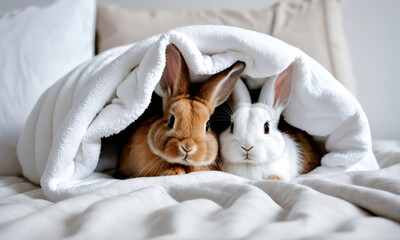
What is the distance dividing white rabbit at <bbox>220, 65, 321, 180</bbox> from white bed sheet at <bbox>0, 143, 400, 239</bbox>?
21cm

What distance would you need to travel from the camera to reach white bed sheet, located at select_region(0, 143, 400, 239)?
1.44 ft

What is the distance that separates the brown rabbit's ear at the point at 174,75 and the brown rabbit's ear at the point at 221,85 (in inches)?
1.9

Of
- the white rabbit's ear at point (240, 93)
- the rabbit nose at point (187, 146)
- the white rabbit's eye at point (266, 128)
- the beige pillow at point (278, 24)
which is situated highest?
the beige pillow at point (278, 24)

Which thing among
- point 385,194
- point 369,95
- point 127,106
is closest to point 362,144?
point 385,194

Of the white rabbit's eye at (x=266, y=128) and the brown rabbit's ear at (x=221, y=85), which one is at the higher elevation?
the brown rabbit's ear at (x=221, y=85)

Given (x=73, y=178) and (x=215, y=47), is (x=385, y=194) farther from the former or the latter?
(x=73, y=178)

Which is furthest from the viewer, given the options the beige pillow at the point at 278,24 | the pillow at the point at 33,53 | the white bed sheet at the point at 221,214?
the beige pillow at the point at 278,24

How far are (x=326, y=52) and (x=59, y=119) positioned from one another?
39.1 inches

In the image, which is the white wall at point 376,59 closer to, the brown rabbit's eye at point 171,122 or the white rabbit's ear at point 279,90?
the white rabbit's ear at point 279,90

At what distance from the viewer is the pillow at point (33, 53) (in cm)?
128

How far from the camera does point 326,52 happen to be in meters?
1.44

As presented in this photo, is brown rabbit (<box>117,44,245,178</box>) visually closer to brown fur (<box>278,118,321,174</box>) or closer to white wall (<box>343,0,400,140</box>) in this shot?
brown fur (<box>278,118,321,174</box>)

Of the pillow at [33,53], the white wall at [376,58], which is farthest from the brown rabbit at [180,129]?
the white wall at [376,58]

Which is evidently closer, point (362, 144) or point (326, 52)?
point (362, 144)
